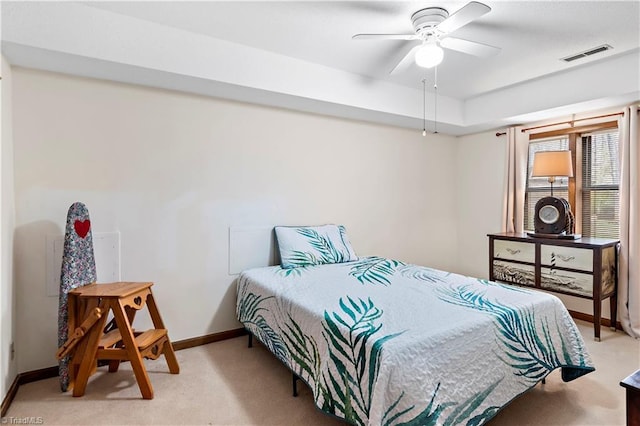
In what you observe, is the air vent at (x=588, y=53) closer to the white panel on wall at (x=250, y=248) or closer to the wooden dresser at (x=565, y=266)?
the wooden dresser at (x=565, y=266)

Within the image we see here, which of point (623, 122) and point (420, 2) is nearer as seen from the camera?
point (420, 2)

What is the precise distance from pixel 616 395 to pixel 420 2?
8.87 ft

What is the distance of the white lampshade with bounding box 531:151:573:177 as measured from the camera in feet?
11.0

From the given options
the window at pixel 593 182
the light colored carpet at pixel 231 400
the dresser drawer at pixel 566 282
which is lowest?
the light colored carpet at pixel 231 400

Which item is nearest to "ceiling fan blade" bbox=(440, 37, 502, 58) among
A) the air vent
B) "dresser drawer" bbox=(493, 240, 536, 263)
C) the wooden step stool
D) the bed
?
the air vent

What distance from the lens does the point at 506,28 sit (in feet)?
8.02

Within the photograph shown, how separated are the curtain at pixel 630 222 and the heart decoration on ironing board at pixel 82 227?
14.5ft

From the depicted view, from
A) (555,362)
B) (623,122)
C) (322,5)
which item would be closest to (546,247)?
(623,122)

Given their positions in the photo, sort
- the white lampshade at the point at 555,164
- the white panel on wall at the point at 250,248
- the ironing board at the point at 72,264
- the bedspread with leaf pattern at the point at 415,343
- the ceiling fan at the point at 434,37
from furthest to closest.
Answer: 1. the white lampshade at the point at 555,164
2. the white panel on wall at the point at 250,248
3. the ironing board at the point at 72,264
4. the ceiling fan at the point at 434,37
5. the bedspread with leaf pattern at the point at 415,343

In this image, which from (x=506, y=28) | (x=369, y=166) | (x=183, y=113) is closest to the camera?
(x=506, y=28)

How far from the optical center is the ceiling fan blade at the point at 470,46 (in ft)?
7.24

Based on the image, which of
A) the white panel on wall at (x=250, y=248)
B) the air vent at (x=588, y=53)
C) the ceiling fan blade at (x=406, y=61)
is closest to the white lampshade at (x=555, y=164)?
the air vent at (x=588, y=53)

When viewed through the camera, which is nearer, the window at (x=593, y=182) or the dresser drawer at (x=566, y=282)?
the dresser drawer at (x=566, y=282)

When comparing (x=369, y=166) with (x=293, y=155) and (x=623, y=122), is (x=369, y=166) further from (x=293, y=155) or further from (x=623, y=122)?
(x=623, y=122)
